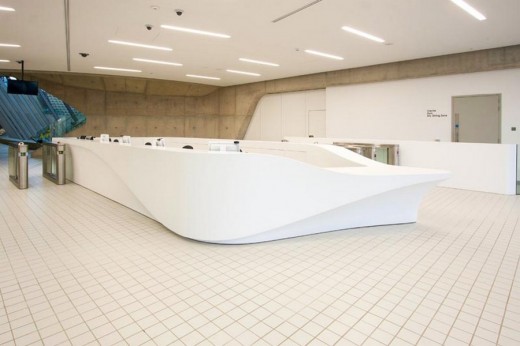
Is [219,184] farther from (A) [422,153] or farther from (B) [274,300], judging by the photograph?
(A) [422,153]

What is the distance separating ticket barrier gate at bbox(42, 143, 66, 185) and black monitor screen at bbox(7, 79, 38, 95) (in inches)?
134

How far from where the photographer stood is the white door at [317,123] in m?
13.1

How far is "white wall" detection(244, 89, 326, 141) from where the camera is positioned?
13531mm

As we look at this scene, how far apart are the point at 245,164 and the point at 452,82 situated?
8467 mm

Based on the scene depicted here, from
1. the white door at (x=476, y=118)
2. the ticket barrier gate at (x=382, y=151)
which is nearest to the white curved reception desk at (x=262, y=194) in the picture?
the ticket barrier gate at (x=382, y=151)

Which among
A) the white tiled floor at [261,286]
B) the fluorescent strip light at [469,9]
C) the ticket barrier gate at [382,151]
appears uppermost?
the fluorescent strip light at [469,9]

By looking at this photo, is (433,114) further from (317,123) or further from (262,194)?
(262,194)

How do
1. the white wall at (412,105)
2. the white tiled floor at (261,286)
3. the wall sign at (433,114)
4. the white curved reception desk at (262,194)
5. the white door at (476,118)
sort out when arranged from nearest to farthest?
the white tiled floor at (261,286)
the white curved reception desk at (262,194)
the white wall at (412,105)
the white door at (476,118)
the wall sign at (433,114)

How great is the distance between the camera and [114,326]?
217 cm

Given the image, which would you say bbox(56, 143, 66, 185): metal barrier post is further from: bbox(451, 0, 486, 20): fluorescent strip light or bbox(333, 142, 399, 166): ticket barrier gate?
bbox(451, 0, 486, 20): fluorescent strip light

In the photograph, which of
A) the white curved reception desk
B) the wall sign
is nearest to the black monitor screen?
the white curved reception desk

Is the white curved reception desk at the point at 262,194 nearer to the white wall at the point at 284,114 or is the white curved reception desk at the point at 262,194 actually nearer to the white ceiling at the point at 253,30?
the white ceiling at the point at 253,30

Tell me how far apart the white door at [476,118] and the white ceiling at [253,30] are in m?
1.38

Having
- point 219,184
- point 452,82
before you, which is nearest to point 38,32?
point 219,184
